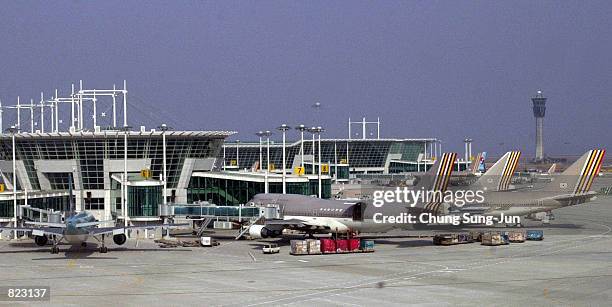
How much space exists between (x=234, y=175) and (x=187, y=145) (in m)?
8.03

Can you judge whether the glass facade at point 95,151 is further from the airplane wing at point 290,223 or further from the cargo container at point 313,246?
the cargo container at point 313,246

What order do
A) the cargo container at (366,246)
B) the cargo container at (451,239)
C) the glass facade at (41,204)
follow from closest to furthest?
the cargo container at (366,246) → the cargo container at (451,239) → the glass facade at (41,204)

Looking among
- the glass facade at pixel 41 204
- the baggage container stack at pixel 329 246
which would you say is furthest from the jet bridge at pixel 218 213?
the glass facade at pixel 41 204

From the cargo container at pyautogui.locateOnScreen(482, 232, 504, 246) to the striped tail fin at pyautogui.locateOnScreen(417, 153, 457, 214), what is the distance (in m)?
6.42

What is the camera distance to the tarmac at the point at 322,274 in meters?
53.0

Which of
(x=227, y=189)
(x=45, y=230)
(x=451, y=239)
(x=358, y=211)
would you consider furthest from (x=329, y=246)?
(x=227, y=189)

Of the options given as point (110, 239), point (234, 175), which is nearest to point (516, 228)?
point (234, 175)

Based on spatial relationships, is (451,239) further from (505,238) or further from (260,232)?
(260,232)

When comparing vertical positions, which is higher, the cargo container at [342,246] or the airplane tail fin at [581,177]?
the airplane tail fin at [581,177]

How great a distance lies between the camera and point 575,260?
73500 millimetres

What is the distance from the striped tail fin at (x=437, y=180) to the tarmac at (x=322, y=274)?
15.0ft

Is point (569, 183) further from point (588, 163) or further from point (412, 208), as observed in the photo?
point (412, 208)

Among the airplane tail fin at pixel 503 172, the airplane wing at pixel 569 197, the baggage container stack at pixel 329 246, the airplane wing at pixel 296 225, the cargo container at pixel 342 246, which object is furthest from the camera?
the airplane tail fin at pixel 503 172

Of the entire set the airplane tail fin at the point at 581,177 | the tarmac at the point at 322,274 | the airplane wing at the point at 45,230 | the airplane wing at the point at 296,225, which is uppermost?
the airplane tail fin at the point at 581,177
